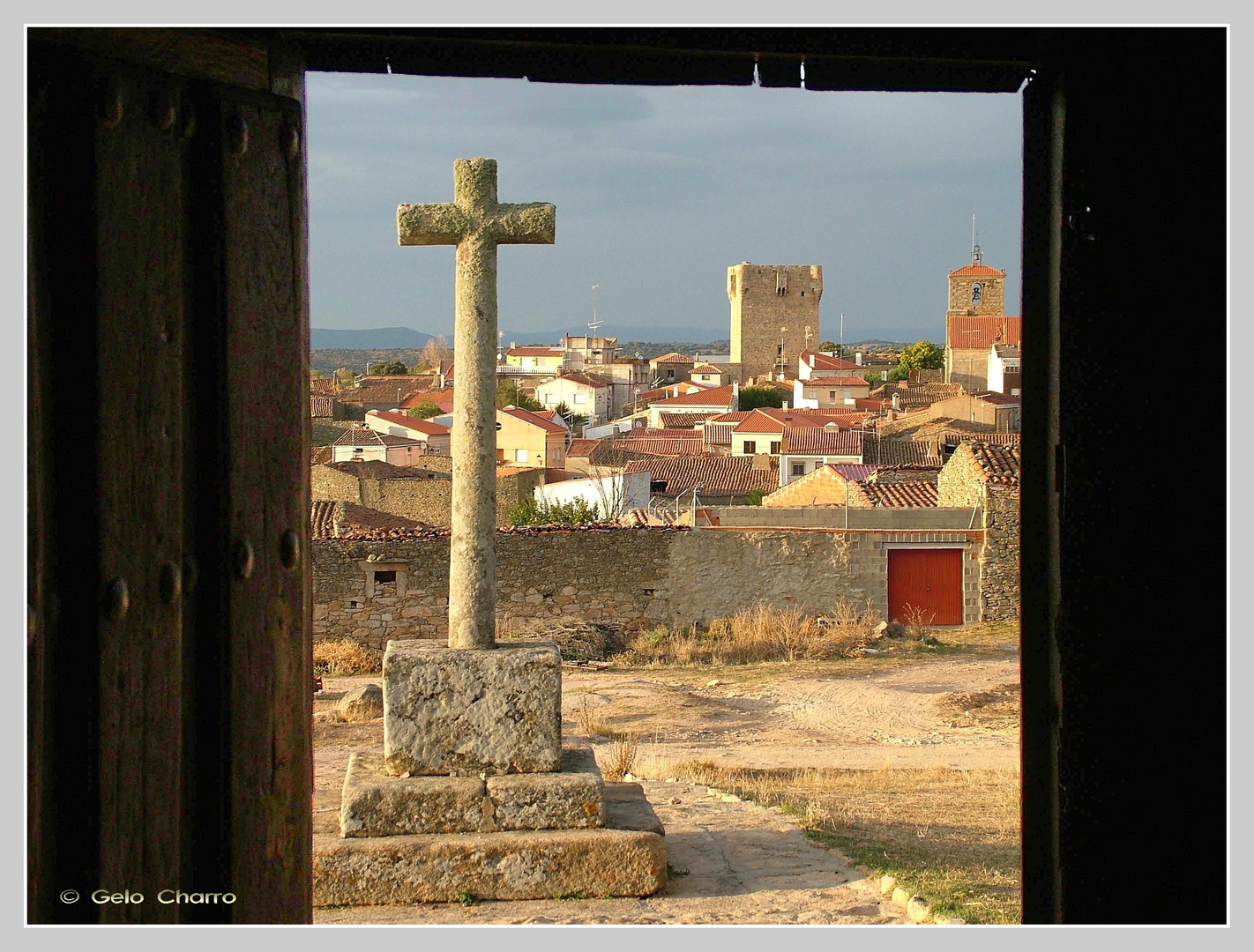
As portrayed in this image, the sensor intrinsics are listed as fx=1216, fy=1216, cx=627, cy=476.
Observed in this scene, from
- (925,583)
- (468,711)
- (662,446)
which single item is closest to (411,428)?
(662,446)

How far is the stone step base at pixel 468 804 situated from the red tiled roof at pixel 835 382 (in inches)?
2166

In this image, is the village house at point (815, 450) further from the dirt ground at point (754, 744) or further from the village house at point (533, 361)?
the village house at point (533, 361)

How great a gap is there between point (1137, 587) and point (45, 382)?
1551mm

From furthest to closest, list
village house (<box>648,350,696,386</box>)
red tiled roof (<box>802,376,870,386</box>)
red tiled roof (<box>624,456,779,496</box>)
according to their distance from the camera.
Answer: village house (<box>648,350,696,386</box>) < red tiled roof (<box>802,376,870,386</box>) < red tiled roof (<box>624,456,779,496</box>)

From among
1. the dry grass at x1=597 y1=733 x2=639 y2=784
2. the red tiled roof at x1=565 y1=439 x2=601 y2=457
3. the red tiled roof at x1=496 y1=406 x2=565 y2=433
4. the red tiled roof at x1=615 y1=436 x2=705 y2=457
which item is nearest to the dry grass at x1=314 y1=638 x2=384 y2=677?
the dry grass at x1=597 y1=733 x2=639 y2=784

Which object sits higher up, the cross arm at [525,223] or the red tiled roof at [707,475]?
the cross arm at [525,223]

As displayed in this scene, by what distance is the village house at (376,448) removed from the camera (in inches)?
1372

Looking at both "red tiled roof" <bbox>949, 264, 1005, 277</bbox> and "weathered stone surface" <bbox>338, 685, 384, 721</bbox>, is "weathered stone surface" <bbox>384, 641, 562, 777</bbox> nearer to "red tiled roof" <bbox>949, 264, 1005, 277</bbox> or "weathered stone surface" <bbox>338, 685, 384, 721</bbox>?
"weathered stone surface" <bbox>338, 685, 384, 721</bbox>

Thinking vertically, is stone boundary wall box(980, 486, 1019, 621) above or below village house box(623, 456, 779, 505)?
below

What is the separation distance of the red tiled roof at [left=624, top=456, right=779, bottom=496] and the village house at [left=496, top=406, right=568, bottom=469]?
7.64 meters

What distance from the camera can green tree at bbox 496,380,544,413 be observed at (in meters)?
55.1

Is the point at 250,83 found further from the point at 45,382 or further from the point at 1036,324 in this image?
the point at 1036,324

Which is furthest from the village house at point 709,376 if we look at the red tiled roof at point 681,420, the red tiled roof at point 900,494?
the red tiled roof at point 900,494

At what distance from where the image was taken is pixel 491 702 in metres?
5.10
